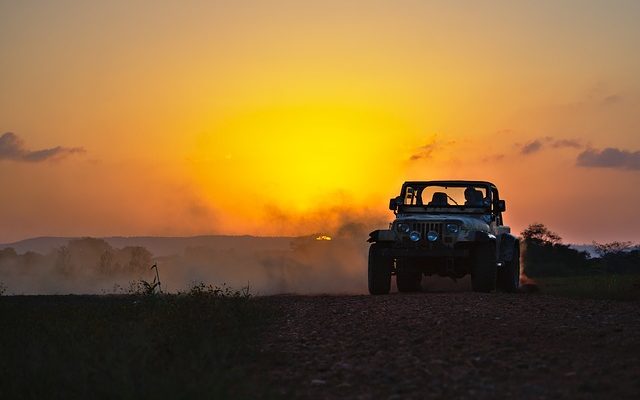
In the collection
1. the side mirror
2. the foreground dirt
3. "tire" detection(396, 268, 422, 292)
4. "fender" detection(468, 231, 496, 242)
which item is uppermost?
the side mirror

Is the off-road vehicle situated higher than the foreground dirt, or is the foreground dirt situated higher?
the off-road vehicle

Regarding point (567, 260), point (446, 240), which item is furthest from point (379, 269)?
point (567, 260)

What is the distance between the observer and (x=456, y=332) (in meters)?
13.8

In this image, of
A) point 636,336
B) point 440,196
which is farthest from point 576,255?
point 636,336

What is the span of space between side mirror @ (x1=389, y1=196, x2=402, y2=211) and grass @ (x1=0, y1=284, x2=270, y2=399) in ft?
19.2

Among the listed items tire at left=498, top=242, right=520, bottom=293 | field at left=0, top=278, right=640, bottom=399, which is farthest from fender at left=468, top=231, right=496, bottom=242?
field at left=0, top=278, right=640, bottom=399

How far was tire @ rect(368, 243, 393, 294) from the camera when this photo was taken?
2247cm

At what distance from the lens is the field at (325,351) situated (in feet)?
32.2

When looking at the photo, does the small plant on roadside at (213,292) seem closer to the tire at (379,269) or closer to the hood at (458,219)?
the tire at (379,269)

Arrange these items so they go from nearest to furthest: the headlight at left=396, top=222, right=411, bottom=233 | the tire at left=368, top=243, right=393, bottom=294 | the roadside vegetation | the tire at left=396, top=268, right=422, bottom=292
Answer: the headlight at left=396, top=222, right=411, bottom=233
the tire at left=368, top=243, right=393, bottom=294
the tire at left=396, top=268, right=422, bottom=292
the roadside vegetation

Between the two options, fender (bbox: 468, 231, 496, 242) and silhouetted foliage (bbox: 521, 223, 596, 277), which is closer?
fender (bbox: 468, 231, 496, 242)

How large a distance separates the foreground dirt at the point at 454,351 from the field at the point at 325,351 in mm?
22

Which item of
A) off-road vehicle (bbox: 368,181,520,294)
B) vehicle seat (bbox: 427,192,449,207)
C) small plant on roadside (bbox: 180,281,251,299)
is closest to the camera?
small plant on roadside (bbox: 180,281,251,299)

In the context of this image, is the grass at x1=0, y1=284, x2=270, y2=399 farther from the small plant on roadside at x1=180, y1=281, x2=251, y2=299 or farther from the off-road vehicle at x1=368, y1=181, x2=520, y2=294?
the off-road vehicle at x1=368, y1=181, x2=520, y2=294
